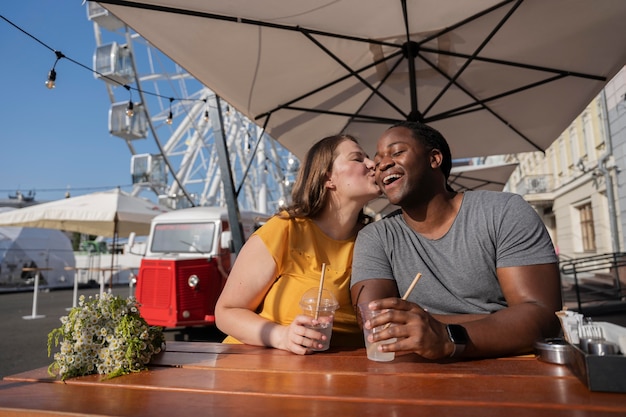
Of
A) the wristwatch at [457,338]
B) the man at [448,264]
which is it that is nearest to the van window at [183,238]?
the man at [448,264]

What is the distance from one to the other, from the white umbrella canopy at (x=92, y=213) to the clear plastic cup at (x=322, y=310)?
7.41m

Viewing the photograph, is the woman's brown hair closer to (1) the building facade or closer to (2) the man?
(2) the man

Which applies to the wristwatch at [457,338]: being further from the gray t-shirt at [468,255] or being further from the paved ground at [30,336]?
the paved ground at [30,336]

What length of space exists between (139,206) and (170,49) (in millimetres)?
6138

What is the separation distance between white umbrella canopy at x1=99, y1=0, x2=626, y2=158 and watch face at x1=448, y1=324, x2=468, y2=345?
84.9 inches

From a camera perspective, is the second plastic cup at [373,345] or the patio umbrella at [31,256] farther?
the patio umbrella at [31,256]

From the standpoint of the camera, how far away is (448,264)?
1.48 metres

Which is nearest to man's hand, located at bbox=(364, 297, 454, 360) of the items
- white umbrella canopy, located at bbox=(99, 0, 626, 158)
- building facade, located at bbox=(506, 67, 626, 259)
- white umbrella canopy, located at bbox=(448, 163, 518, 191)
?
white umbrella canopy, located at bbox=(99, 0, 626, 158)

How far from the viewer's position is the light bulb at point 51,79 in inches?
183

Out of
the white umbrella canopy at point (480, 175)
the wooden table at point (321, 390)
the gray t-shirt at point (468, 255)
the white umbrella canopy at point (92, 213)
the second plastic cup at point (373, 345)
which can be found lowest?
the wooden table at point (321, 390)

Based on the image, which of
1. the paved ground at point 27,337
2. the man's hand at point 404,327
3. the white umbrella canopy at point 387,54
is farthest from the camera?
the paved ground at point 27,337

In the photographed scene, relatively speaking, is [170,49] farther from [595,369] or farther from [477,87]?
[595,369]

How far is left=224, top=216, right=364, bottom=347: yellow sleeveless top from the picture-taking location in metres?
1.63

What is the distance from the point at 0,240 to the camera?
19281 millimetres
